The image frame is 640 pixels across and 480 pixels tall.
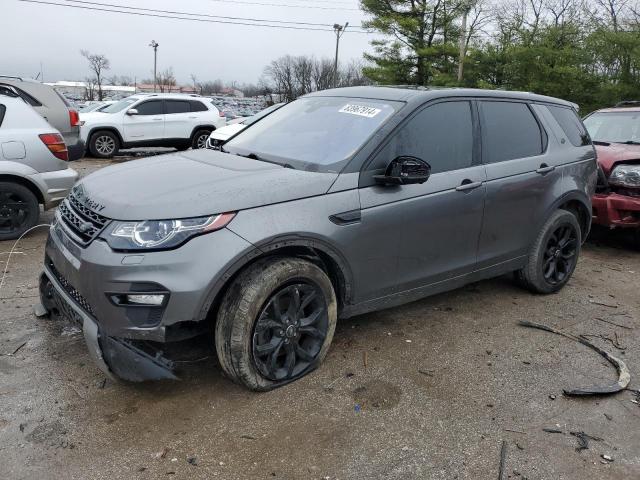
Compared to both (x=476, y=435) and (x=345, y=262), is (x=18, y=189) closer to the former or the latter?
(x=345, y=262)

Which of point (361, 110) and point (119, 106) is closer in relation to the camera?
point (361, 110)

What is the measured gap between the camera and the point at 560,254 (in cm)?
482

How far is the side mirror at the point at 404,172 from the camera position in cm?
325

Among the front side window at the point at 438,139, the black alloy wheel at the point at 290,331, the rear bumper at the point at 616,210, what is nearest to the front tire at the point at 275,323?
the black alloy wheel at the point at 290,331

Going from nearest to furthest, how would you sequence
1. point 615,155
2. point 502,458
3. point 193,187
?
1. point 502,458
2. point 193,187
3. point 615,155

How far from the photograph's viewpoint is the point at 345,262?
323 centimetres

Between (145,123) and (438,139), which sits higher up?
(438,139)

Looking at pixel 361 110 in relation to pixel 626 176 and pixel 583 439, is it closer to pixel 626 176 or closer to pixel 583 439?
pixel 583 439

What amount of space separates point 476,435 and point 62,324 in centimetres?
288

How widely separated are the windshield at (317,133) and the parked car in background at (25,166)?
2970 millimetres

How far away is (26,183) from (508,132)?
5036 millimetres

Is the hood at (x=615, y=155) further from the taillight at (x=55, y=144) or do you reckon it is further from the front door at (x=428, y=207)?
the taillight at (x=55, y=144)

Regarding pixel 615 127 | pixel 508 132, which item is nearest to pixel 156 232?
pixel 508 132

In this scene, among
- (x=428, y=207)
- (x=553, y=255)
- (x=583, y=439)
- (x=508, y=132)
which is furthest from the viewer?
(x=553, y=255)
